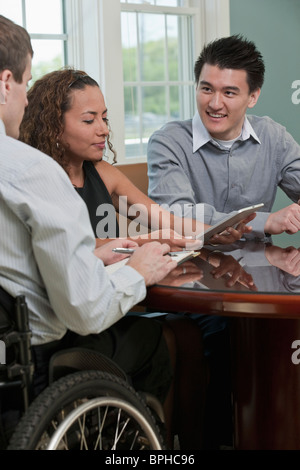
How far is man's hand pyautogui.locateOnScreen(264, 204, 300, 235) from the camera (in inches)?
88.1

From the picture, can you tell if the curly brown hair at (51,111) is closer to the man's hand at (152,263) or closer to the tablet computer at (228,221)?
the tablet computer at (228,221)

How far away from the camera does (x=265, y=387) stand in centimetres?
183

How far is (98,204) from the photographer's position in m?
2.28

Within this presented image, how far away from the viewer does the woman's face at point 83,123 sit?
219 centimetres

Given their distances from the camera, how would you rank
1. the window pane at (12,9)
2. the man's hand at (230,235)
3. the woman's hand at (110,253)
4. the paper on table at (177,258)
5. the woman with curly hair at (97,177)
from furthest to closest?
1. the window pane at (12,9)
2. the man's hand at (230,235)
3. the woman with curly hair at (97,177)
4. the woman's hand at (110,253)
5. the paper on table at (177,258)

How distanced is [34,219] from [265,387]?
931 mm

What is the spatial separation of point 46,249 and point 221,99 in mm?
1529

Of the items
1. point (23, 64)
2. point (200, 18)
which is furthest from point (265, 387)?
point (200, 18)

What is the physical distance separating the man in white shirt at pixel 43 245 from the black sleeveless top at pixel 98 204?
2.74ft

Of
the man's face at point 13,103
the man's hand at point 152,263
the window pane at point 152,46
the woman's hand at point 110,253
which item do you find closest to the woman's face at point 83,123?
the woman's hand at point 110,253

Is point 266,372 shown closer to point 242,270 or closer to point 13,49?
point 242,270

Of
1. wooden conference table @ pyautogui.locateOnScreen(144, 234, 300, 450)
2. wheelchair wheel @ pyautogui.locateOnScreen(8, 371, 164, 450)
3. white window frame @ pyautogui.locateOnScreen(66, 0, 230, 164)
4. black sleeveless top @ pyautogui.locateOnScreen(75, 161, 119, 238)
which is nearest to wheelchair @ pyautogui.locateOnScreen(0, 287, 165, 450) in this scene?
wheelchair wheel @ pyautogui.locateOnScreen(8, 371, 164, 450)

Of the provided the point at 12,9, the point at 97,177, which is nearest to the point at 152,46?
the point at 12,9

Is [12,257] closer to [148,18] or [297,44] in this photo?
[148,18]
